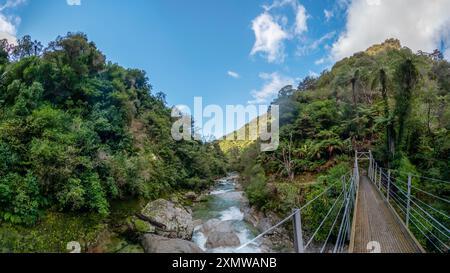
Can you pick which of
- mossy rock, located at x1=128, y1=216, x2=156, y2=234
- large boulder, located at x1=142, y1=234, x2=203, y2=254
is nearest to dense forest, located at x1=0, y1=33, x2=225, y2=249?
mossy rock, located at x1=128, y1=216, x2=156, y2=234

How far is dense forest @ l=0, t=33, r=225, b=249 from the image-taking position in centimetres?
1161

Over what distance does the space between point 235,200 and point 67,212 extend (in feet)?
42.3

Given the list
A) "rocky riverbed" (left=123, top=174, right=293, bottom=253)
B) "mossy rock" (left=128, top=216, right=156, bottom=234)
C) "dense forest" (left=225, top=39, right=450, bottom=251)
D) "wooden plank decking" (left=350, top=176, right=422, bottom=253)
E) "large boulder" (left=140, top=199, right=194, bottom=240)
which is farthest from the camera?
"large boulder" (left=140, top=199, right=194, bottom=240)

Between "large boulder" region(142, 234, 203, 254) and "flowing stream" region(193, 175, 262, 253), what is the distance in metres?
1.50

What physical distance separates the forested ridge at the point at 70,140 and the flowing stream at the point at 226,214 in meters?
2.78

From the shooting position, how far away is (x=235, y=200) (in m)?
22.4

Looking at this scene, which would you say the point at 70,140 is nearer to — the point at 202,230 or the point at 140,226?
the point at 140,226

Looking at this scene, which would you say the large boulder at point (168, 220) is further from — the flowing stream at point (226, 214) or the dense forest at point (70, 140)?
the dense forest at point (70, 140)

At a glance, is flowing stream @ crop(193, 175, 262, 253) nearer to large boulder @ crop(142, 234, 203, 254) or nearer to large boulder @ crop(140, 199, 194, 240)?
large boulder @ crop(140, 199, 194, 240)

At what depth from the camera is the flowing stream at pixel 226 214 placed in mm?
13337

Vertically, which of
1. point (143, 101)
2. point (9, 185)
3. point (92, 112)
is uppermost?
→ point (143, 101)

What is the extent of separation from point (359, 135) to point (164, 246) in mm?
14900
